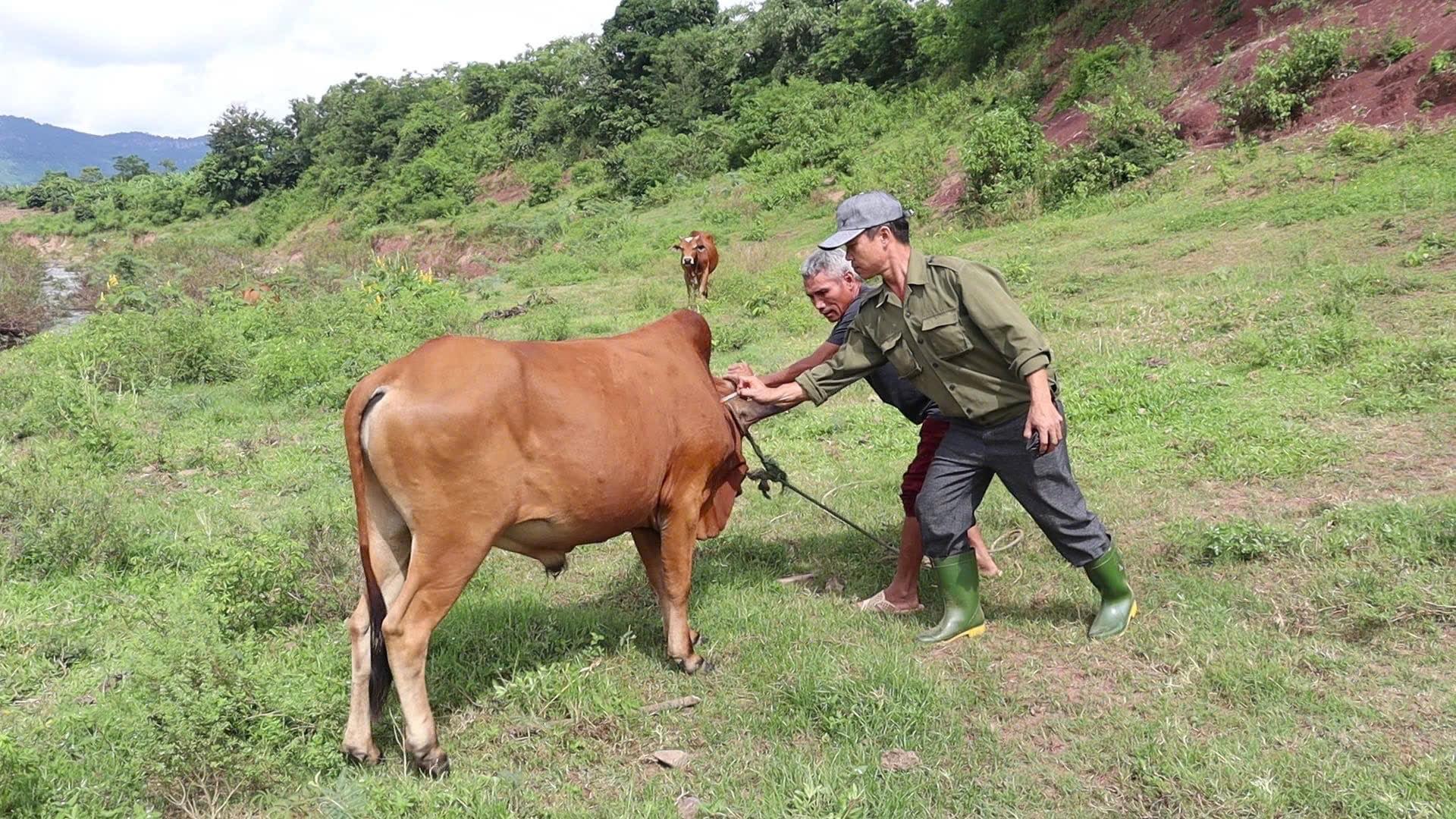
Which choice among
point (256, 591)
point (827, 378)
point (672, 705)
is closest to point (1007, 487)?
point (827, 378)

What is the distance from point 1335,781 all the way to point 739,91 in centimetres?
3263

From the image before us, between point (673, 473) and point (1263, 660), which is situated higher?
point (673, 473)

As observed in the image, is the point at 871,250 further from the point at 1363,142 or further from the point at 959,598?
the point at 1363,142

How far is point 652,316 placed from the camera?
13.7 m

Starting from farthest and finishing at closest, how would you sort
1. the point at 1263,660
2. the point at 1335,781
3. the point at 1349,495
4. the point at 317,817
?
1. the point at 1349,495
2. the point at 1263,660
3. the point at 317,817
4. the point at 1335,781

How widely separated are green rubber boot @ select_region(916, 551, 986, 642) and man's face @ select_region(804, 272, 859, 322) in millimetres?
1218

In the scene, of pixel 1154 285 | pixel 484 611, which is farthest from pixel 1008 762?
pixel 1154 285

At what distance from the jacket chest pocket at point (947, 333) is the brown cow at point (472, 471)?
105 centimetres

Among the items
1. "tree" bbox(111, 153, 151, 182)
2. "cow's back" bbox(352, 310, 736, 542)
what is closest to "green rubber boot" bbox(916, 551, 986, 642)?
"cow's back" bbox(352, 310, 736, 542)

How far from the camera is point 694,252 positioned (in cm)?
1447

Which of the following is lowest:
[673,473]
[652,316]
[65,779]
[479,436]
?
[652,316]

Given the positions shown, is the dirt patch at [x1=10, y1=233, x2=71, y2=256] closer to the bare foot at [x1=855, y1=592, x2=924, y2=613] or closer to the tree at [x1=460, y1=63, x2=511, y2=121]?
the tree at [x1=460, y1=63, x2=511, y2=121]

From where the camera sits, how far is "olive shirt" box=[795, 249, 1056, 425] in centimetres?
366

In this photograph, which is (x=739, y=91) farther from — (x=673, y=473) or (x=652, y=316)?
(x=673, y=473)
